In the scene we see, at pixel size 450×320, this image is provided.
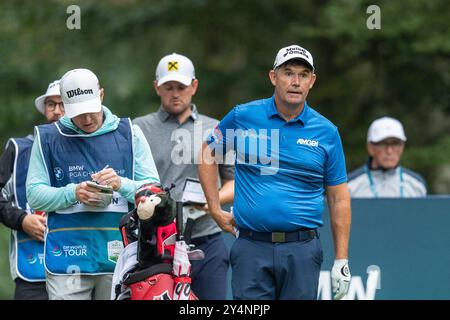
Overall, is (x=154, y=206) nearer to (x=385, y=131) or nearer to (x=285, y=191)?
(x=285, y=191)

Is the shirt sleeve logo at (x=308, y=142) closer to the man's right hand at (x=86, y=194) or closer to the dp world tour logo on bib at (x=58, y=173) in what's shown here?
the man's right hand at (x=86, y=194)

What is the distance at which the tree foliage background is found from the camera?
15.0m

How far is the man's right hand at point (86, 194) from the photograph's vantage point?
6.40 m

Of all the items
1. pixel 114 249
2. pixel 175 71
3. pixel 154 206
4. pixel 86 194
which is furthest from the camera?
pixel 175 71

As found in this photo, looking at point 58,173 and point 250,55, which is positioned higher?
point 250,55

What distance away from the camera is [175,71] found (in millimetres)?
8383

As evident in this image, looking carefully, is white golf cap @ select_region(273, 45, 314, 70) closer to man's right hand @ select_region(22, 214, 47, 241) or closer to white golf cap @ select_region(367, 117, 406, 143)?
man's right hand @ select_region(22, 214, 47, 241)

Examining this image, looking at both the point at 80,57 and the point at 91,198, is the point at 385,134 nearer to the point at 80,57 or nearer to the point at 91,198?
the point at 91,198

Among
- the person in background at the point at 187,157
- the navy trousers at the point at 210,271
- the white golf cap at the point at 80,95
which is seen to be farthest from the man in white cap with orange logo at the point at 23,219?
the white golf cap at the point at 80,95

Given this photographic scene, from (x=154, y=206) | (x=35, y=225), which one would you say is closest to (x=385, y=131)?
(x=35, y=225)

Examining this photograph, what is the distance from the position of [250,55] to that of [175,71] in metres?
9.40

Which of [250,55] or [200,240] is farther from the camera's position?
[250,55]
